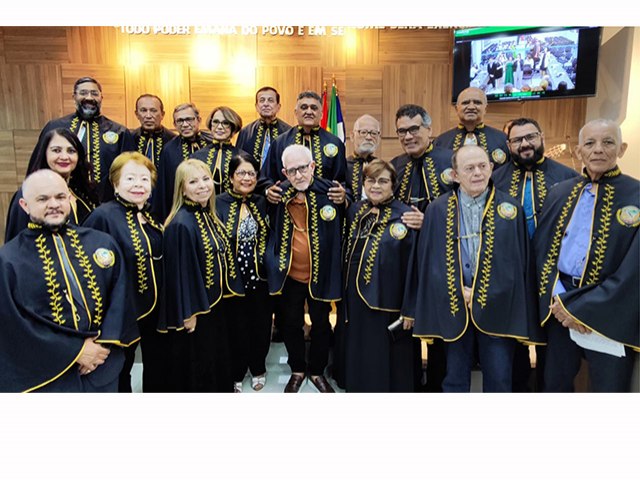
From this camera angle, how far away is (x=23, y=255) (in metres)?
2.10

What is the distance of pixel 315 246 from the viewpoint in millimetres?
3008

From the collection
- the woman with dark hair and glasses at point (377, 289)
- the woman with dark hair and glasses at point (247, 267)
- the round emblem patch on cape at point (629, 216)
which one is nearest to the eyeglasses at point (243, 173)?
the woman with dark hair and glasses at point (247, 267)

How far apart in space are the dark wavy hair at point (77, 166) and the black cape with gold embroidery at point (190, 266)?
1.68 feet

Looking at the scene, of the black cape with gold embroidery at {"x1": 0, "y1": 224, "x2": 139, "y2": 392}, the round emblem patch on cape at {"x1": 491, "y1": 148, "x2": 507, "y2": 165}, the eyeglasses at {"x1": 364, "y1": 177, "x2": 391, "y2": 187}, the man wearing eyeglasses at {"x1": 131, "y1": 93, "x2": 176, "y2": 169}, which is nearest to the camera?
the black cape with gold embroidery at {"x1": 0, "y1": 224, "x2": 139, "y2": 392}

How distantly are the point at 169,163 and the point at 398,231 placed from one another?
83.7 inches

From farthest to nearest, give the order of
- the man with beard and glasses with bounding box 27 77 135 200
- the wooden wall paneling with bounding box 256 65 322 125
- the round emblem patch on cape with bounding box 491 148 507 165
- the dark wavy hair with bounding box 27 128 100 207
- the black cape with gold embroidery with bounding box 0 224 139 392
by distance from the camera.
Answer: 1. the wooden wall paneling with bounding box 256 65 322 125
2. the man with beard and glasses with bounding box 27 77 135 200
3. the round emblem patch on cape with bounding box 491 148 507 165
4. the dark wavy hair with bounding box 27 128 100 207
5. the black cape with gold embroidery with bounding box 0 224 139 392

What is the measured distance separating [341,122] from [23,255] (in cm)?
432

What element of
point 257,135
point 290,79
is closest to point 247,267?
point 257,135

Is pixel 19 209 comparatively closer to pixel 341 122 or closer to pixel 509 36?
pixel 341 122

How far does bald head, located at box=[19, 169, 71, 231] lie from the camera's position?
2.10 meters

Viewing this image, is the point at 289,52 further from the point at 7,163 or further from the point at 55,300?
the point at 55,300

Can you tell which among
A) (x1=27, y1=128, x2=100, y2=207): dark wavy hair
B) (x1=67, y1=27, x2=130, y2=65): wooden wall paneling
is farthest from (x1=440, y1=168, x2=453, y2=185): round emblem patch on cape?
(x1=67, y1=27, x2=130, y2=65): wooden wall paneling

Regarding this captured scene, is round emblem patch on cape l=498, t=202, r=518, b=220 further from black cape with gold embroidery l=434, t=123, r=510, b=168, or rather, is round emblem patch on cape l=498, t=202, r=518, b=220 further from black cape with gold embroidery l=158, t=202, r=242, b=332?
black cape with gold embroidery l=158, t=202, r=242, b=332

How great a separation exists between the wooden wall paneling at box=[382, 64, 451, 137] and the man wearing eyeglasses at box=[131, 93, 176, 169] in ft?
10.2
